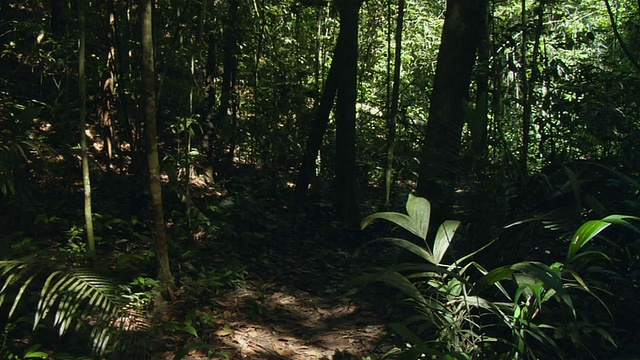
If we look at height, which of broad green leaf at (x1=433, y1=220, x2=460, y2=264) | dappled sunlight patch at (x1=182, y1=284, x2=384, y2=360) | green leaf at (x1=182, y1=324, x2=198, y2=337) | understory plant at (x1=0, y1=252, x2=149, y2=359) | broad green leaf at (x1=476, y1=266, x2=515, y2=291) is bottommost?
dappled sunlight patch at (x1=182, y1=284, x2=384, y2=360)

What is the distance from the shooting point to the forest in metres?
3.37

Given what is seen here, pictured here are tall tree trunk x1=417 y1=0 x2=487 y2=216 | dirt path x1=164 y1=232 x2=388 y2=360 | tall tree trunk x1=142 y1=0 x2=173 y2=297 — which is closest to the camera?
tall tree trunk x1=142 y1=0 x2=173 y2=297

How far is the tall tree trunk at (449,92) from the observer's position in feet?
16.7

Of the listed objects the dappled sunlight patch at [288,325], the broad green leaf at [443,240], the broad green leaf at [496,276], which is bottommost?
the dappled sunlight patch at [288,325]

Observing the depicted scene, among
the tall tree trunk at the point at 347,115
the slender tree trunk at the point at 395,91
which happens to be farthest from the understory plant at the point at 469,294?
the slender tree trunk at the point at 395,91

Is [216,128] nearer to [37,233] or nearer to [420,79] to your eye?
[37,233]

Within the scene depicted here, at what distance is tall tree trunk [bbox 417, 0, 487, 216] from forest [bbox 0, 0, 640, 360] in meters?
0.02

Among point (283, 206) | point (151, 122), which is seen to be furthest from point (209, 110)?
point (151, 122)

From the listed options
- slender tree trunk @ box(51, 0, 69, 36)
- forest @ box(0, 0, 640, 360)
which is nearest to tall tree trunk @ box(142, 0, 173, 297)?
forest @ box(0, 0, 640, 360)

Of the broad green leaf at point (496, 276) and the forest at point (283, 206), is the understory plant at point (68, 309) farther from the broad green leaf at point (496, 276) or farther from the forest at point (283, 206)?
the broad green leaf at point (496, 276)

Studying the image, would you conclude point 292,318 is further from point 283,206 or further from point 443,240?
point 283,206

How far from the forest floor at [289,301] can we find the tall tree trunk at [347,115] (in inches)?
13.6

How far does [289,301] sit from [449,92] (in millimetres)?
2417

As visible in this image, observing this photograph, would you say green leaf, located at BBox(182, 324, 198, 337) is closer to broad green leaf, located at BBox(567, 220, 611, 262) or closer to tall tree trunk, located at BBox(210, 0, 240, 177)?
broad green leaf, located at BBox(567, 220, 611, 262)
